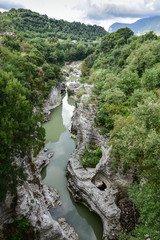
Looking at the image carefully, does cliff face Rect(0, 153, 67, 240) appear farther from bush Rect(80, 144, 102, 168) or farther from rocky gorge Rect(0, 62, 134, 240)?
bush Rect(80, 144, 102, 168)

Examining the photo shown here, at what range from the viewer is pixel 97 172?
596 inches

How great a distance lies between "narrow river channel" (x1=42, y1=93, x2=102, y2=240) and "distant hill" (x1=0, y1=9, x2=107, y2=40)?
62.9 metres

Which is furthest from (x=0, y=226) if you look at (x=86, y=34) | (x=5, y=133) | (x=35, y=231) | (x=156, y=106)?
(x=86, y=34)

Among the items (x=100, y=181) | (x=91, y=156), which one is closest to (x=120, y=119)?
(x=91, y=156)

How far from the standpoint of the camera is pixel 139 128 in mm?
10016

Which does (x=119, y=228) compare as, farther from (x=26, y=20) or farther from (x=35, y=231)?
(x=26, y=20)

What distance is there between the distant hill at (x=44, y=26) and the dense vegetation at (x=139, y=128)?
219ft

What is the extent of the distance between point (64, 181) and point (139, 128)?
12.0 m

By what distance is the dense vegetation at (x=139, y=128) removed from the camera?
8391mm

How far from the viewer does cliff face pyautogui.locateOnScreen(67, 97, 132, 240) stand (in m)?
12.1

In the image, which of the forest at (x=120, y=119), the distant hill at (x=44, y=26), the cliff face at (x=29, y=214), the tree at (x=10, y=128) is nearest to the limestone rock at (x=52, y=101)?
the forest at (x=120, y=119)

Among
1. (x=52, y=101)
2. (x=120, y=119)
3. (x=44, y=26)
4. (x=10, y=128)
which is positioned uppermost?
(x=44, y=26)

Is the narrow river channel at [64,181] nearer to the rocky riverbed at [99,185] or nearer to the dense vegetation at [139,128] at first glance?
the rocky riverbed at [99,185]

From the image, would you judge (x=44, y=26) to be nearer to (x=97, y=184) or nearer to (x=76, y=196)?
(x=97, y=184)
